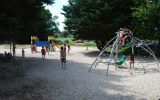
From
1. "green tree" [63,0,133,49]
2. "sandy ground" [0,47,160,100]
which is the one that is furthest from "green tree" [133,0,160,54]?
"sandy ground" [0,47,160,100]

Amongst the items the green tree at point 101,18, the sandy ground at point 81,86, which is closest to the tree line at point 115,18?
the green tree at point 101,18

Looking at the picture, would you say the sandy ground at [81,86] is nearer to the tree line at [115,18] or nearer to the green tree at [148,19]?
the green tree at [148,19]

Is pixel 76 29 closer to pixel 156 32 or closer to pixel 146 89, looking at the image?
pixel 156 32

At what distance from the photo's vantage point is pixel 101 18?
3516cm

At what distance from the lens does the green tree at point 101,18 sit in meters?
34.2

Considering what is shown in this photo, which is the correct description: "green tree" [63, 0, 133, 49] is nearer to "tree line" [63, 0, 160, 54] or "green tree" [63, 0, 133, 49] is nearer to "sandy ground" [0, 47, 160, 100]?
"tree line" [63, 0, 160, 54]

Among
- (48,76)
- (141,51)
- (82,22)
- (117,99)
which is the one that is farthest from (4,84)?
(141,51)

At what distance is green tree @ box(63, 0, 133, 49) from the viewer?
34.2 meters

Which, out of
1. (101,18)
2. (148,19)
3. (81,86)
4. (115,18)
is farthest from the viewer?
(101,18)

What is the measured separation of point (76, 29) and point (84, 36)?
47.2 inches

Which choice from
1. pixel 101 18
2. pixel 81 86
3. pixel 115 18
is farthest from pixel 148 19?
pixel 81 86

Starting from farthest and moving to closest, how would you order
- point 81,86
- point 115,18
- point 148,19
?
point 115,18 < point 148,19 < point 81,86

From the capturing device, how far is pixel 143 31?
111ft

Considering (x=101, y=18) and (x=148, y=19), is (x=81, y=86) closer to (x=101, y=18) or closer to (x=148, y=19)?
(x=148, y=19)
